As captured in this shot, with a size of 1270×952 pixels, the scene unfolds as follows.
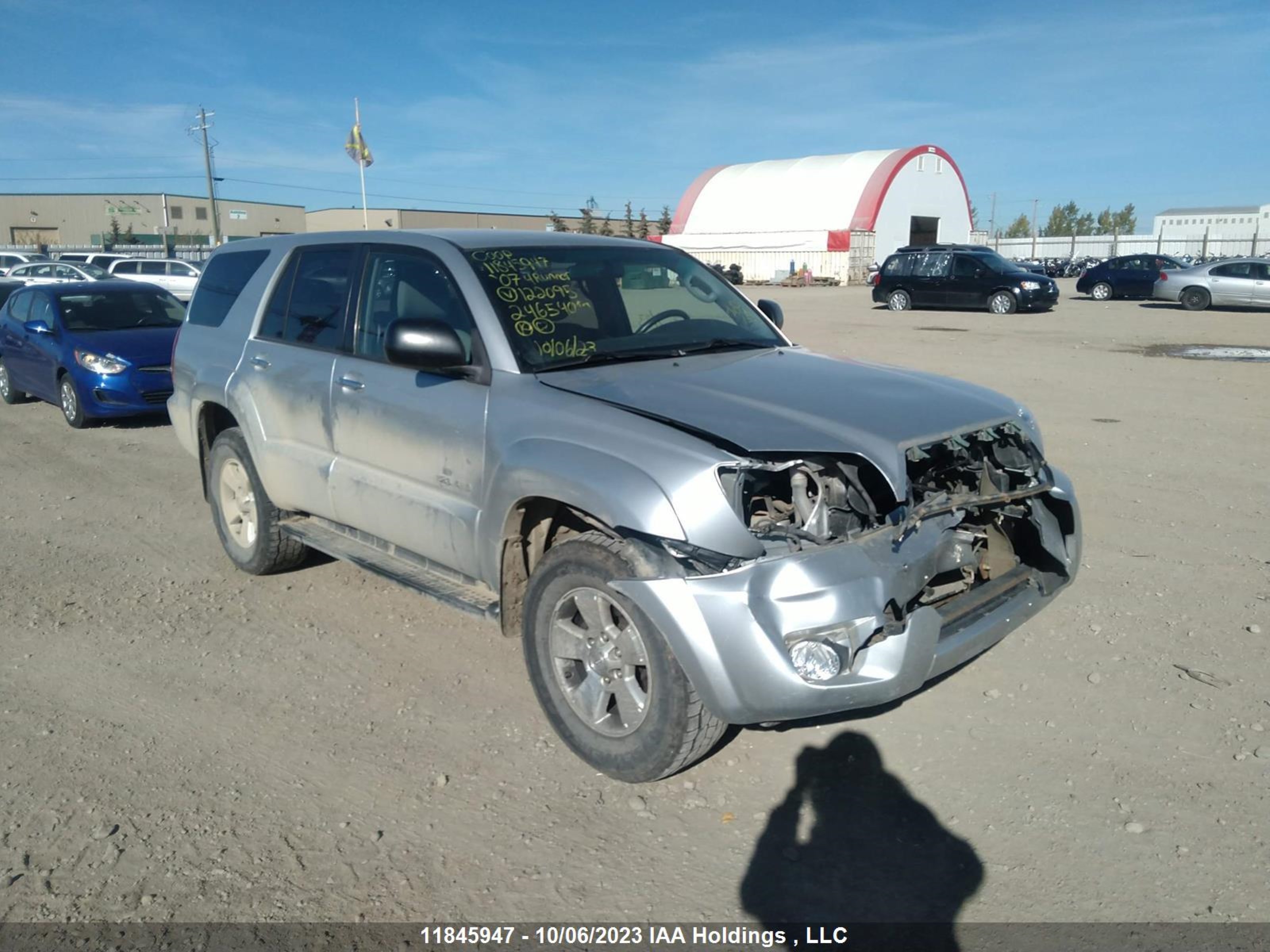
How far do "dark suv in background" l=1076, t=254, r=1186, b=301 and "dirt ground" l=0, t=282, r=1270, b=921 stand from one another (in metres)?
27.4

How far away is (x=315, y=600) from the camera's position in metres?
5.49

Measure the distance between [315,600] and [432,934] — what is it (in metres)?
2.95

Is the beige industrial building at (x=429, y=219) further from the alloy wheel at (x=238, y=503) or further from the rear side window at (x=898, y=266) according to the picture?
the alloy wheel at (x=238, y=503)

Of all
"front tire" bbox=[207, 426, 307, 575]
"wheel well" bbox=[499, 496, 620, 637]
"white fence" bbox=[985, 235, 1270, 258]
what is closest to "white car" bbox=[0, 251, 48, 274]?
"front tire" bbox=[207, 426, 307, 575]

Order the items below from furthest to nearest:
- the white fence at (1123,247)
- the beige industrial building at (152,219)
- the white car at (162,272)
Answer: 1. the beige industrial building at (152,219)
2. the white fence at (1123,247)
3. the white car at (162,272)

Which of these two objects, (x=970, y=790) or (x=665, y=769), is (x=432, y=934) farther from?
Result: (x=970, y=790)

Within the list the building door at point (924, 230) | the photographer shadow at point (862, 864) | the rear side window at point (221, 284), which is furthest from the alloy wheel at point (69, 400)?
the building door at point (924, 230)

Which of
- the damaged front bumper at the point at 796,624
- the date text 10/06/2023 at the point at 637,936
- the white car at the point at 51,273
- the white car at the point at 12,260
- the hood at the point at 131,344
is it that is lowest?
the date text 10/06/2023 at the point at 637,936

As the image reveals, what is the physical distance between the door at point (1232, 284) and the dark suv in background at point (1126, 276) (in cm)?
450

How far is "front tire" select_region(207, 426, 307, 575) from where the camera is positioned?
5523 millimetres

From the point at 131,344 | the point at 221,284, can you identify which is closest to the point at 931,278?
the point at 131,344

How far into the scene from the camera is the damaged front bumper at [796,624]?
10.3 ft

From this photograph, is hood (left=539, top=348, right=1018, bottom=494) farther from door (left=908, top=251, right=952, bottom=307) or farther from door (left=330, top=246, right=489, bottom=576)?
door (left=908, top=251, right=952, bottom=307)

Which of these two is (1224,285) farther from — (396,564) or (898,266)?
(396,564)
